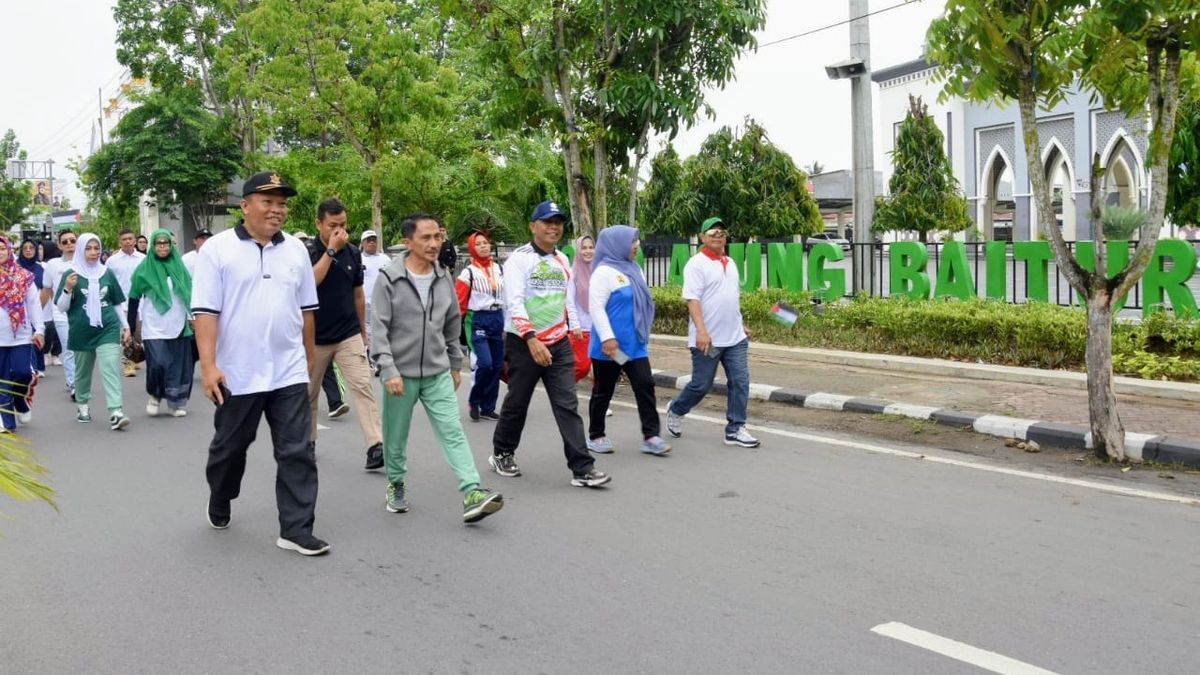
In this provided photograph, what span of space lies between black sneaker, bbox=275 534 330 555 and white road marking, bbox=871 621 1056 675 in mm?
2671

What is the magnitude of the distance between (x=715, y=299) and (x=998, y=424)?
2.40 meters

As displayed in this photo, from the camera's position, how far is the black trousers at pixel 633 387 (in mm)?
7848

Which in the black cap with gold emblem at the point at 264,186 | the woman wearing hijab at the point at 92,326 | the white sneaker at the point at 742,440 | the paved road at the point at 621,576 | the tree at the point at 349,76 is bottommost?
the paved road at the point at 621,576

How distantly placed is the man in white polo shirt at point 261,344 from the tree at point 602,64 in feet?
25.7

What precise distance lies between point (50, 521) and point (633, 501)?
10.7 ft

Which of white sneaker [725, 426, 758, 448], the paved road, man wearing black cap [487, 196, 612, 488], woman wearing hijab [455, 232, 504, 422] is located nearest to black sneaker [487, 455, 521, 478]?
man wearing black cap [487, 196, 612, 488]

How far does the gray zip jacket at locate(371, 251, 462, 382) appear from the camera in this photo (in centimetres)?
614

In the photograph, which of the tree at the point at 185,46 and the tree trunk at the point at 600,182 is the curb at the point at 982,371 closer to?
the tree trunk at the point at 600,182

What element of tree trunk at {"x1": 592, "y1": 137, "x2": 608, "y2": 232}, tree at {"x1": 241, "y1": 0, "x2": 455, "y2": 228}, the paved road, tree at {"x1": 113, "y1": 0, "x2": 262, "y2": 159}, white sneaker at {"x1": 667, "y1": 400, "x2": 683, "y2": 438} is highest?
tree at {"x1": 113, "y1": 0, "x2": 262, "y2": 159}

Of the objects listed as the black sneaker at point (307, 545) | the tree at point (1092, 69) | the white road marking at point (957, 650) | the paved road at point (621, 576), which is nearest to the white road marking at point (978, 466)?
the paved road at point (621, 576)

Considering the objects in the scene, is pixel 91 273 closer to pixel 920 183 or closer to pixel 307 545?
pixel 307 545

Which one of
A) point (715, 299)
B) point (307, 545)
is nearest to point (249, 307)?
point (307, 545)

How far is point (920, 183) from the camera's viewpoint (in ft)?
101

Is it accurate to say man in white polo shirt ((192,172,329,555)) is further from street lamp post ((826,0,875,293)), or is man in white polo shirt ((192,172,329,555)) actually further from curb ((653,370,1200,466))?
street lamp post ((826,0,875,293))
